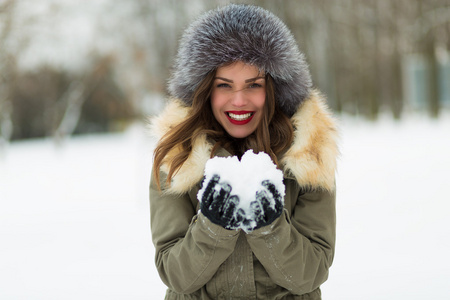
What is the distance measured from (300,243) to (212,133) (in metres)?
0.62

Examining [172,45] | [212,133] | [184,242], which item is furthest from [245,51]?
[172,45]

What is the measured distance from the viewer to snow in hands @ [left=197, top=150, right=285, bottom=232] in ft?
4.35

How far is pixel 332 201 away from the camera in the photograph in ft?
5.66

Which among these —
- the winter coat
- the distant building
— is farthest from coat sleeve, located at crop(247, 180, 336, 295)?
the distant building

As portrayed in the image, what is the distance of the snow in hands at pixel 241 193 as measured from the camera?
1326 mm

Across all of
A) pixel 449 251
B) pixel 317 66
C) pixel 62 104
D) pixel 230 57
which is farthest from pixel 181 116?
pixel 62 104

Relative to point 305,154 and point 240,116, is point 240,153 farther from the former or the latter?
point 305,154

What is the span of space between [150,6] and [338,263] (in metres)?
13.1

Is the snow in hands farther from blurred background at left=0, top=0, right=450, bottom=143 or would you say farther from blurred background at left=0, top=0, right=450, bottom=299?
blurred background at left=0, top=0, right=450, bottom=143

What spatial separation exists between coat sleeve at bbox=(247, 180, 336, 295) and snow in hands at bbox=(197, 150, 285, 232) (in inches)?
3.3

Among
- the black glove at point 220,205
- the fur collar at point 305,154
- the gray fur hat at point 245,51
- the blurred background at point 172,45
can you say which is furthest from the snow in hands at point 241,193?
the blurred background at point 172,45

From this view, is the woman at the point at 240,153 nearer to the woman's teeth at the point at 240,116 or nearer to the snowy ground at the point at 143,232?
the woman's teeth at the point at 240,116

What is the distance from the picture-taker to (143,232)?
527cm

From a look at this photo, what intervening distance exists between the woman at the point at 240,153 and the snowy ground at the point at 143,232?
502 mm
